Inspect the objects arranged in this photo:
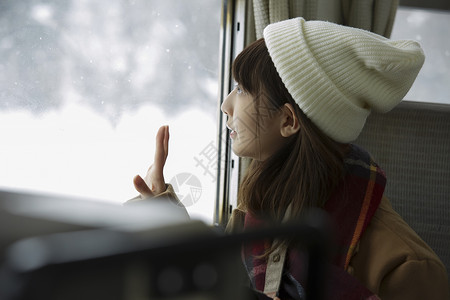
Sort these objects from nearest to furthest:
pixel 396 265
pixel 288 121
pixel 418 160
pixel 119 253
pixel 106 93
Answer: pixel 119 253 < pixel 396 265 < pixel 288 121 < pixel 418 160 < pixel 106 93

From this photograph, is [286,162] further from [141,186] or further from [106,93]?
[106,93]

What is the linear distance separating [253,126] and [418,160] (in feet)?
2.39

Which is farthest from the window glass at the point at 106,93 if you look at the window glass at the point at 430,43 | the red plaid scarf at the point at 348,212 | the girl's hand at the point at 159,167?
the window glass at the point at 430,43

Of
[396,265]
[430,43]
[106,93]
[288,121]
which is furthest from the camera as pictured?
[430,43]

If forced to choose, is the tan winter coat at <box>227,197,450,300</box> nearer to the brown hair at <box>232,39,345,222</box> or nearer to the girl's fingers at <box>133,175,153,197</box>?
the brown hair at <box>232,39,345,222</box>

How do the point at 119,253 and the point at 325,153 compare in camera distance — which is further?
the point at 325,153

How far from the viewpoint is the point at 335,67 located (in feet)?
3.04

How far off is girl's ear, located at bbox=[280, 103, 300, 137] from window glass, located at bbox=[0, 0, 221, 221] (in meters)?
0.63

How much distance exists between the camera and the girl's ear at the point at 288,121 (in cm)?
100

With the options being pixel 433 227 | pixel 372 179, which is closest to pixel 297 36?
pixel 372 179

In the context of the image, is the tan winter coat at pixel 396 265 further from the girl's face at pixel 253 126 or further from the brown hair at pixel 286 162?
the girl's face at pixel 253 126

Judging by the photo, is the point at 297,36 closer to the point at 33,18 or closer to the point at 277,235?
the point at 277,235

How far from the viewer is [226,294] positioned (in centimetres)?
32

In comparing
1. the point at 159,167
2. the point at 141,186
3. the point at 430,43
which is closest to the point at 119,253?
the point at 141,186
